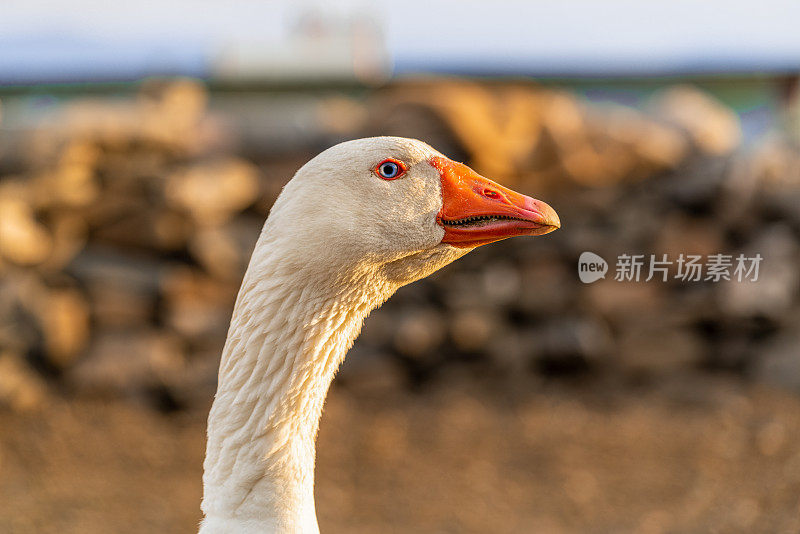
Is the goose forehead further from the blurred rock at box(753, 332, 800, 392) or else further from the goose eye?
the blurred rock at box(753, 332, 800, 392)

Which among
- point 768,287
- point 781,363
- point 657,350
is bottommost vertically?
point 781,363

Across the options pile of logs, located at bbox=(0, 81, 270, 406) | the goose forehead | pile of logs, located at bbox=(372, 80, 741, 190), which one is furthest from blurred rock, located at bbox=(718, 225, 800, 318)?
the goose forehead

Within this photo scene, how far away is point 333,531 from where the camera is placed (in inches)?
170

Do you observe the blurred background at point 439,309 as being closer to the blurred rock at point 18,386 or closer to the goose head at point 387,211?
the blurred rock at point 18,386

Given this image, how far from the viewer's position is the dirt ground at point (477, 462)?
4.39 metres

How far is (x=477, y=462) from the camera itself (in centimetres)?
504

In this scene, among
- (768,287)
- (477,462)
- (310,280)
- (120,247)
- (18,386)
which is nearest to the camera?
(310,280)

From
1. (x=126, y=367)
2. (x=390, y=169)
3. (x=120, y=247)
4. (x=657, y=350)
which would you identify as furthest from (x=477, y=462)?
(x=390, y=169)

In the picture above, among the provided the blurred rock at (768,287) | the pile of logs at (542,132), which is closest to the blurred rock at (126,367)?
A: the pile of logs at (542,132)

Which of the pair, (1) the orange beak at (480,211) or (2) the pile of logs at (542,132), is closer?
(1) the orange beak at (480,211)

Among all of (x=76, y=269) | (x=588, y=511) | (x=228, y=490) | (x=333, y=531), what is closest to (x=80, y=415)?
(x=76, y=269)

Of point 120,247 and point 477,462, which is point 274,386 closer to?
point 477,462

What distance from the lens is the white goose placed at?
1.54 m

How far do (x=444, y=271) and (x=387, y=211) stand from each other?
4.52 m
